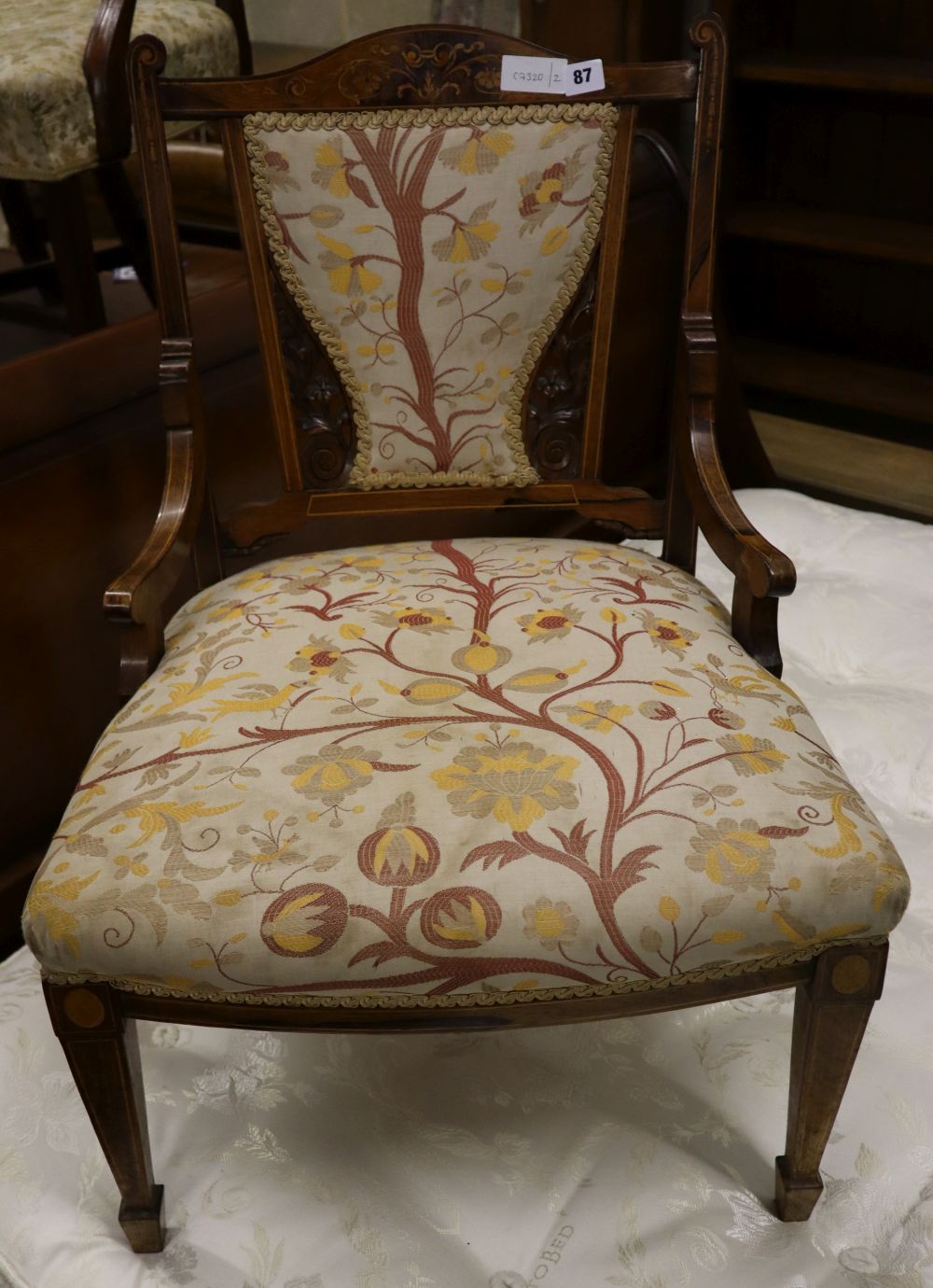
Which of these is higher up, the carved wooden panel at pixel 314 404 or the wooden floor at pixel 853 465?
the carved wooden panel at pixel 314 404

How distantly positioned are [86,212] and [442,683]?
39.2 inches

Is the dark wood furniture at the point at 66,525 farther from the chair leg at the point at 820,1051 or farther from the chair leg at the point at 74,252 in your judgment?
the chair leg at the point at 820,1051

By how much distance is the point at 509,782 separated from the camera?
851 millimetres

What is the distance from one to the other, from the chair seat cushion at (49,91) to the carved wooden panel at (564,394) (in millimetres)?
613

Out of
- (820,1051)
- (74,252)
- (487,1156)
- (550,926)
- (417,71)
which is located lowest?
(487,1156)

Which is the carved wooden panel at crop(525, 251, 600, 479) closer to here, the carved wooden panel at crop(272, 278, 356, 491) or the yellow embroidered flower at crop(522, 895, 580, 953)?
the carved wooden panel at crop(272, 278, 356, 491)

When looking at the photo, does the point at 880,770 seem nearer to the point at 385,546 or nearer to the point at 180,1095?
the point at 385,546

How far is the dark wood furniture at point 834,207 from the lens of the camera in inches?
78.2

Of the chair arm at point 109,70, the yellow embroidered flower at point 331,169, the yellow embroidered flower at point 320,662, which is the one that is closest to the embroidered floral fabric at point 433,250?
the yellow embroidered flower at point 331,169

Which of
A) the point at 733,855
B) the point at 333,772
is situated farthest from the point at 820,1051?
the point at 333,772

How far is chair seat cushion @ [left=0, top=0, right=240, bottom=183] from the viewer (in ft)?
4.32

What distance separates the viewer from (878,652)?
64.8 inches

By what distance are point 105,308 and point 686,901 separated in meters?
1.30

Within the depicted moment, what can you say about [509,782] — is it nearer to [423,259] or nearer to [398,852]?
[398,852]
